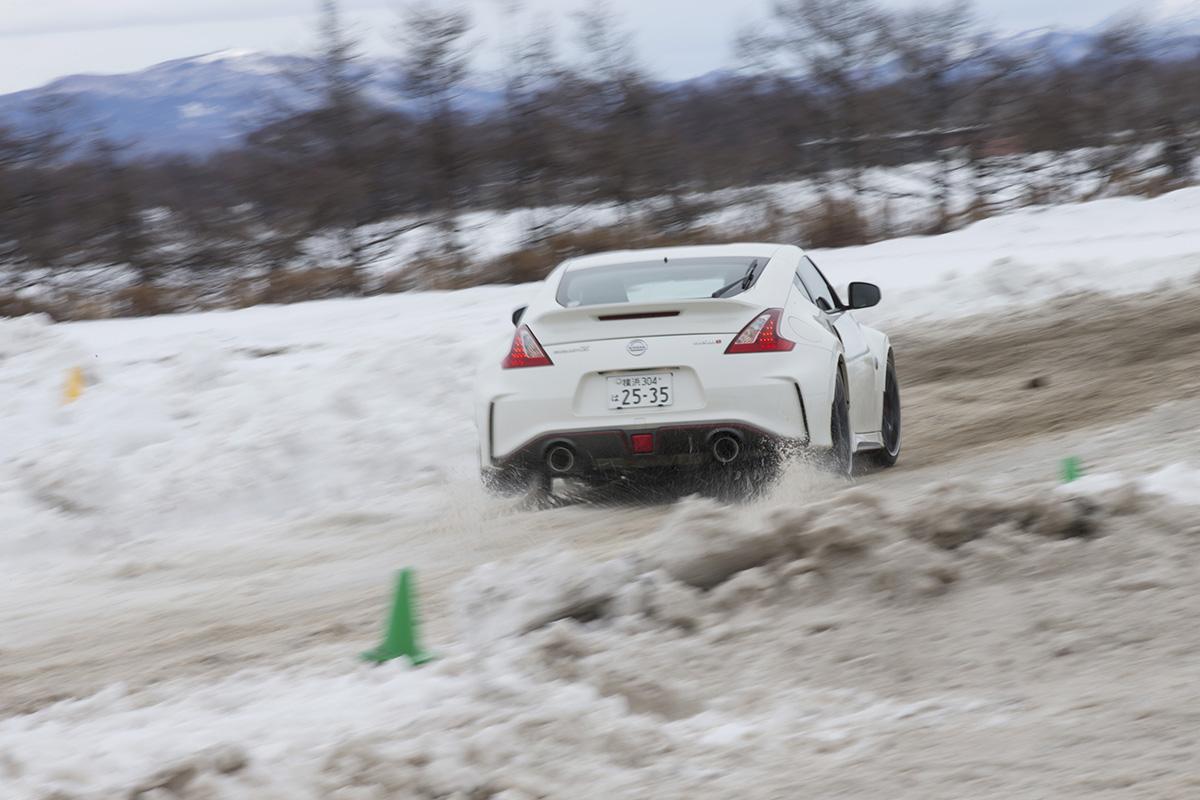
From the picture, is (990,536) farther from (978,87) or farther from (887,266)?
(978,87)

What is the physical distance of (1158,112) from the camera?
31.7m

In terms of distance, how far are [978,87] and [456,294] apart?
17170 mm

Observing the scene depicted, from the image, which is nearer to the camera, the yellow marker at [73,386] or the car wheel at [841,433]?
the car wheel at [841,433]

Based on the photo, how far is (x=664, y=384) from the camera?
7.84 metres

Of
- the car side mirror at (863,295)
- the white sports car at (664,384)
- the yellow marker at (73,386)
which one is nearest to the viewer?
the white sports car at (664,384)

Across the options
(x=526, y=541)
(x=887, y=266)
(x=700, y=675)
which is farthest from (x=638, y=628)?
(x=887, y=266)

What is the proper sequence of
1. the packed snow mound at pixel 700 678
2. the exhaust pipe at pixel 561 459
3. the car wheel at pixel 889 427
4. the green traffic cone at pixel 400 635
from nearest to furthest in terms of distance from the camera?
the packed snow mound at pixel 700 678 < the green traffic cone at pixel 400 635 < the exhaust pipe at pixel 561 459 < the car wheel at pixel 889 427

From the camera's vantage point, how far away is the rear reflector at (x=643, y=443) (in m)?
7.83

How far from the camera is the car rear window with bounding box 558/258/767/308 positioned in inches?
320

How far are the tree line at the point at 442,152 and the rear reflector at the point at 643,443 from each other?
17826 mm

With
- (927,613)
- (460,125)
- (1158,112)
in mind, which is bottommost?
(1158,112)

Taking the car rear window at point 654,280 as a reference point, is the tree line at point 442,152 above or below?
below

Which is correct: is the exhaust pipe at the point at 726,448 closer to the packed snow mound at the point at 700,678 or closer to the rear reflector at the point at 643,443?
the rear reflector at the point at 643,443

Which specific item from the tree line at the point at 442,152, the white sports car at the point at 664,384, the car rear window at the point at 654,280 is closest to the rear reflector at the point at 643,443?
the white sports car at the point at 664,384
